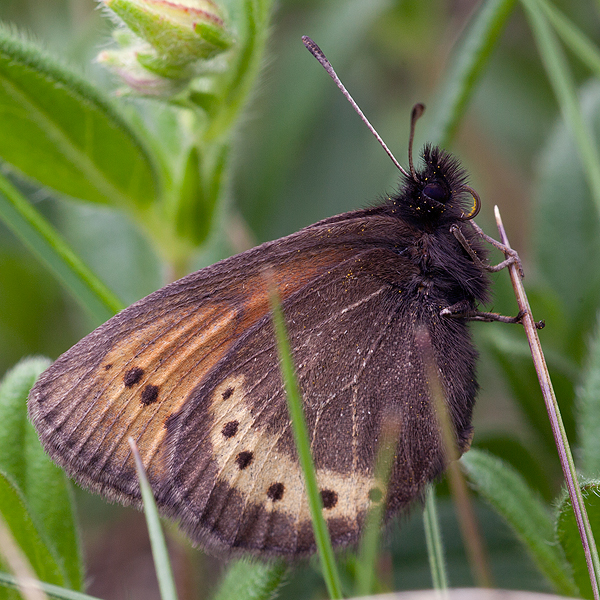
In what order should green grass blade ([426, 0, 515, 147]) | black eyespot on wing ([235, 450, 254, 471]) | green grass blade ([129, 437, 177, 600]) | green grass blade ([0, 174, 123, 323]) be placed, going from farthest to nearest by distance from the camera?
green grass blade ([426, 0, 515, 147]) < green grass blade ([0, 174, 123, 323]) < black eyespot on wing ([235, 450, 254, 471]) < green grass blade ([129, 437, 177, 600])

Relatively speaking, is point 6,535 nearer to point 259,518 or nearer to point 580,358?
point 259,518

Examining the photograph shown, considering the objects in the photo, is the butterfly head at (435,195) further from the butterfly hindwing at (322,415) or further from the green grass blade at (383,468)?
the green grass blade at (383,468)

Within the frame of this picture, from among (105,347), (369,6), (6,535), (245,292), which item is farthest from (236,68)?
(369,6)

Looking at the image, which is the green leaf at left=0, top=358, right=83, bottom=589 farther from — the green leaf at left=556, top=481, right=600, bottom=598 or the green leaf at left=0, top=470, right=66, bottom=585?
the green leaf at left=556, top=481, right=600, bottom=598

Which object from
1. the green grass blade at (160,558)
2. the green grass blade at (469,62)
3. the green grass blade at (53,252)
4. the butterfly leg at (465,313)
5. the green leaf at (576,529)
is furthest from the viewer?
the green grass blade at (469,62)

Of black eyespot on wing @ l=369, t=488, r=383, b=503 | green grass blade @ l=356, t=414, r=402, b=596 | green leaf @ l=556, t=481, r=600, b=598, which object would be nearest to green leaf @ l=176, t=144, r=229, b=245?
green grass blade @ l=356, t=414, r=402, b=596

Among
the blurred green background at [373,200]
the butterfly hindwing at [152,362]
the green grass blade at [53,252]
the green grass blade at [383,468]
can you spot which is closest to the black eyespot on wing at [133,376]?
the butterfly hindwing at [152,362]

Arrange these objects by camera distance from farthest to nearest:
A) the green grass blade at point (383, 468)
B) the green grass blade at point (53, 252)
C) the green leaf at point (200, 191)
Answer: the green leaf at point (200, 191) → the green grass blade at point (53, 252) → the green grass blade at point (383, 468)
